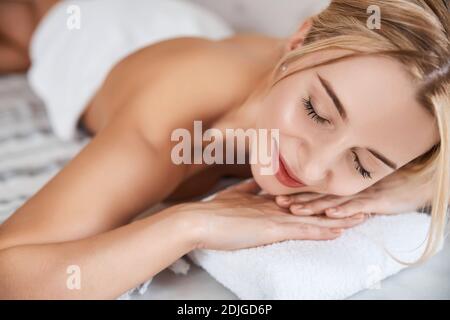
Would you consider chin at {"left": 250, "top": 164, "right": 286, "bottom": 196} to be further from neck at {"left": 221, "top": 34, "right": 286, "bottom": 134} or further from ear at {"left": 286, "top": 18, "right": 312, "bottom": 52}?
ear at {"left": 286, "top": 18, "right": 312, "bottom": 52}

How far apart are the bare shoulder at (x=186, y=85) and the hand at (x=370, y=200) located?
304mm

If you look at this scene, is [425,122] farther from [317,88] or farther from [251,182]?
[251,182]

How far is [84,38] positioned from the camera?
5.63 ft

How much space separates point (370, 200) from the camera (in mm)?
1137

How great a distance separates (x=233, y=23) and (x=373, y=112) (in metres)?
1.28

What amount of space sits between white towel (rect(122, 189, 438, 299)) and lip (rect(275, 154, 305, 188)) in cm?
11

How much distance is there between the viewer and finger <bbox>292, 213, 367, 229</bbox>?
1081mm

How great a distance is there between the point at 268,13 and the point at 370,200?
3.35ft

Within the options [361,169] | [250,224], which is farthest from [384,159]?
[250,224]

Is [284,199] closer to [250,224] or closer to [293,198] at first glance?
[293,198]

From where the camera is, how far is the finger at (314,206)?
3.60ft

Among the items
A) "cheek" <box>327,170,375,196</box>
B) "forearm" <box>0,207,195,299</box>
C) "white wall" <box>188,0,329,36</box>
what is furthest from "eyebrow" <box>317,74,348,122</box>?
"white wall" <box>188,0,329,36</box>

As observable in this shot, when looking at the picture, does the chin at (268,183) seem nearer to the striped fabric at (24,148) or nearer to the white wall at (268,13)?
the striped fabric at (24,148)

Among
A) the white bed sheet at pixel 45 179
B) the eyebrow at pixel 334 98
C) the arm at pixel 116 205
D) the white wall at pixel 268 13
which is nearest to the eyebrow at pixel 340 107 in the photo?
the eyebrow at pixel 334 98
